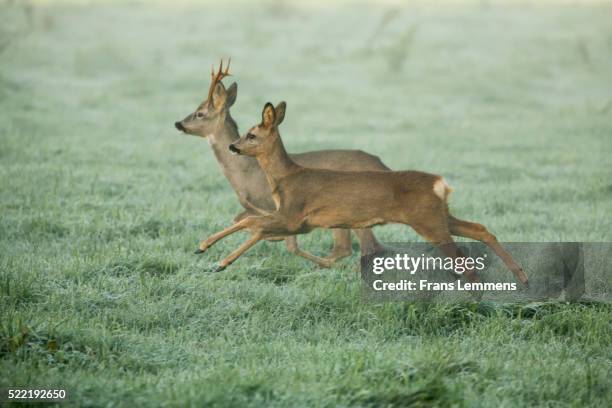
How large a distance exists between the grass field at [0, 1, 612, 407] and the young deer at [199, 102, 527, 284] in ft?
1.42

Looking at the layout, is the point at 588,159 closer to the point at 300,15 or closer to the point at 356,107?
the point at 356,107

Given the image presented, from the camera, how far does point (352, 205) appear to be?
261 inches

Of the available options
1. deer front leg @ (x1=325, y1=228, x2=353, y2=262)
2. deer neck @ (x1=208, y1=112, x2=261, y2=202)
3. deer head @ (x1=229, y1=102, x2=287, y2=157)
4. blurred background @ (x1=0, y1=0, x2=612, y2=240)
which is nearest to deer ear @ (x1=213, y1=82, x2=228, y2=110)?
A: deer neck @ (x1=208, y1=112, x2=261, y2=202)

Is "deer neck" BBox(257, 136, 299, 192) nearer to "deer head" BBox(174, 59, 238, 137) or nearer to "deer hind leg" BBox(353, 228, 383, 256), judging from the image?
"deer hind leg" BBox(353, 228, 383, 256)

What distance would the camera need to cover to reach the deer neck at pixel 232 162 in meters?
8.04

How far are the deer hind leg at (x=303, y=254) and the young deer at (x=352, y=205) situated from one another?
98 centimetres

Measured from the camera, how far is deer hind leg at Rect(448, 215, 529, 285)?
22.0 ft

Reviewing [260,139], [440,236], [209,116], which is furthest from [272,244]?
[440,236]

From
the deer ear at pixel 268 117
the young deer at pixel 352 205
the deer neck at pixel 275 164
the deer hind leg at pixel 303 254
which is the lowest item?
the deer hind leg at pixel 303 254

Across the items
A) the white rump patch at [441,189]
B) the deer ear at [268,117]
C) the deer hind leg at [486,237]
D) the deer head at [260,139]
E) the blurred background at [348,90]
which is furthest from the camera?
the blurred background at [348,90]

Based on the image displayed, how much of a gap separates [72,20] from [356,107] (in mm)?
12389

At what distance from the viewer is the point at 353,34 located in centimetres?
2641

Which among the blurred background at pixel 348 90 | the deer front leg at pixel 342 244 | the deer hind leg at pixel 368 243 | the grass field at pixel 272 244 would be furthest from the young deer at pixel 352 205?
the blurred background at pixel 348 90

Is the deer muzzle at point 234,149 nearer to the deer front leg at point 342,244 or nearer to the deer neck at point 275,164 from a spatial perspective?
the deer neck at point 275,164
